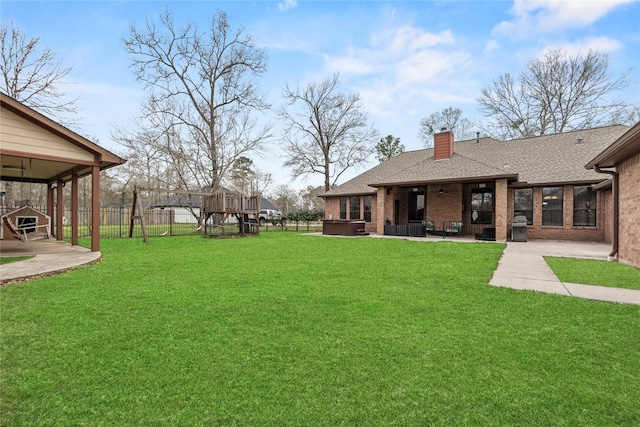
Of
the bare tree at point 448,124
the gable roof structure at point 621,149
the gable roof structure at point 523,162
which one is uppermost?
the bare tree at point 448,124

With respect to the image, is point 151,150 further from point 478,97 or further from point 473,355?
point 478,97

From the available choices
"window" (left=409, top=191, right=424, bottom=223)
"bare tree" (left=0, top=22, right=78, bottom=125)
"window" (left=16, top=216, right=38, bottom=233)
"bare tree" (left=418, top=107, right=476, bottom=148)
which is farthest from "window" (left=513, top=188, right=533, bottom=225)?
"bare tree" (left=0, top=22, right=78, bottom=125)

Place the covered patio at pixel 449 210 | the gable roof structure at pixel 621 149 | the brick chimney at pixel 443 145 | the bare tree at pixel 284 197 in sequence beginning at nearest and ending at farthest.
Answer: the gable roof structure at pixel 621 149, the covered patio at pixel 449 210, the brick chimney at pixel 443 145, the bare tree at pixel 284 197

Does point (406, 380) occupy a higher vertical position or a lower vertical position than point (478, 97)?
lower

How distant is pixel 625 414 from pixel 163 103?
25.9 meters

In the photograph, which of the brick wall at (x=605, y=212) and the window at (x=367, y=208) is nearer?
the brick wall at (x=605, y=212)

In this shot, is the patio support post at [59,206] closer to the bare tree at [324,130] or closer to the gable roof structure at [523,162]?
the gable roof structure at [523,162]

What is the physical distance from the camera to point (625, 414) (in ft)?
6.73

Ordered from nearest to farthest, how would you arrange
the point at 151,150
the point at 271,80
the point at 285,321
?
the point at 285,321, the point at 151,150, the point at 271,80

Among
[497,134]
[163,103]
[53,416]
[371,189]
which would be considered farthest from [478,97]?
[53,416]

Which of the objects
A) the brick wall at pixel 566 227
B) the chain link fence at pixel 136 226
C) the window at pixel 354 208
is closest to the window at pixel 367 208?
the window at pixel 354 208

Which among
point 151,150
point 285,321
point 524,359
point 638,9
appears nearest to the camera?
A: point 524,359

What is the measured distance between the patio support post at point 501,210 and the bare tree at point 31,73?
23.3 m

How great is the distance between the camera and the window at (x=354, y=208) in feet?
70.3
